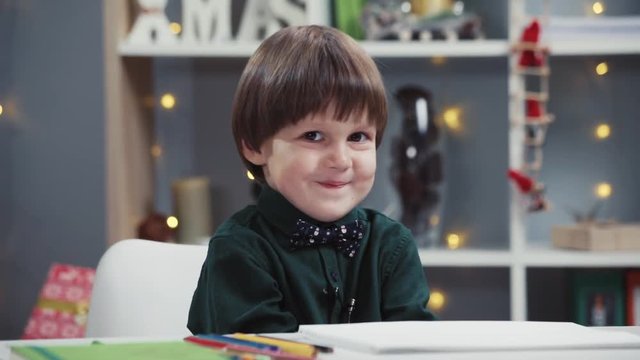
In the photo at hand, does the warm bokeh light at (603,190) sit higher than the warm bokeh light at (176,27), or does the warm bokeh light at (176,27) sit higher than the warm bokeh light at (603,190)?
the warm bokeh light at (176,27)

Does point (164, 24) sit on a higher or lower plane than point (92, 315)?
higher

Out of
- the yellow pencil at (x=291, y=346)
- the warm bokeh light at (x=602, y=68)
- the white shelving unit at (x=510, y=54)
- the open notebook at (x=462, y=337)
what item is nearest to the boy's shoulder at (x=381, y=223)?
the open notebook at (x=462, y=337)

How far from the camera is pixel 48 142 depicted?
3094 mm

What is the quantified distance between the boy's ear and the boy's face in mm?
20

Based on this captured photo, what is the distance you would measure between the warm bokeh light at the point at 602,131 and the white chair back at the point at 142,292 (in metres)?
1.94

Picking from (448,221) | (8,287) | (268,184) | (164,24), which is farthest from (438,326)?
(8,287)

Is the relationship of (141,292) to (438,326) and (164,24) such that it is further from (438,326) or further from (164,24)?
(164,24)

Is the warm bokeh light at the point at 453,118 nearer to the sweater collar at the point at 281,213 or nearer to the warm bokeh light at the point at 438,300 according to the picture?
the warm bokeh light at the point at 438,300

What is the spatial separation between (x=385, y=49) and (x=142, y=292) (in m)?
1.46

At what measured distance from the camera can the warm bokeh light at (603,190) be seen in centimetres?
300

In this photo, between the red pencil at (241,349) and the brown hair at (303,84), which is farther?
the brown hair at (303,84)

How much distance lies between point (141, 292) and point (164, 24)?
151 cm

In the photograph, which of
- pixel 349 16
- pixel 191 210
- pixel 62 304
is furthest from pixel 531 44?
pixel 62 304

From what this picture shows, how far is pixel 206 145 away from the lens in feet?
9.95
